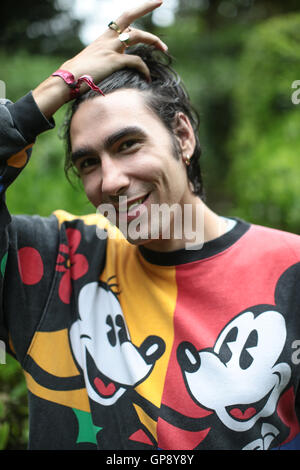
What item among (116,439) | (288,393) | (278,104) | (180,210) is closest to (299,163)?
(278,104)

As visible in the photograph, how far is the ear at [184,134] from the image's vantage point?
5.72 ft

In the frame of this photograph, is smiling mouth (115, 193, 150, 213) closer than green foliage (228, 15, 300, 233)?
Yes

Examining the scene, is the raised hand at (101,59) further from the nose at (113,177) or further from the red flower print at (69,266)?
the red flower print at (69,266)

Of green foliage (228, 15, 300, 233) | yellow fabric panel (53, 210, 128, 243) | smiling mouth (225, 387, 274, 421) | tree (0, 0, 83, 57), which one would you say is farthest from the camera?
tree (0, 0, 83, 57)

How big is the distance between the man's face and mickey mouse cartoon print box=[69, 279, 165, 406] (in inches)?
12.5

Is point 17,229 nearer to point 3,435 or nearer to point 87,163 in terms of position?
point 87,163

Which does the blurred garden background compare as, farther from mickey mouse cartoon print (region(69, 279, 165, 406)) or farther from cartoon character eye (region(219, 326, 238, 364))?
cartoon character eye (region(219, 326, 238, 364))

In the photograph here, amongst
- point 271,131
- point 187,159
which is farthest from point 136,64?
point 271,131

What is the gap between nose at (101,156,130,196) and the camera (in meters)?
1.48

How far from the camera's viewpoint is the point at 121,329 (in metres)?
1.60

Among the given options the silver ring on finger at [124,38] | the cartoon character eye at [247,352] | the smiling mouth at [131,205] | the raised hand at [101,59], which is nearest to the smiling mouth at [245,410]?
the cartoon character eye at [247,352]

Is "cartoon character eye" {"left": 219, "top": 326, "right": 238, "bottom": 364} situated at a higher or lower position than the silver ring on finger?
lower

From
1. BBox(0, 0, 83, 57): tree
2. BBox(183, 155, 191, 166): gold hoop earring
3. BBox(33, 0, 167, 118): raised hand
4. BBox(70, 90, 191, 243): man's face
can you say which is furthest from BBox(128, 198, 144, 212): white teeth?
BBox(0, 0, 83, 57): tree
